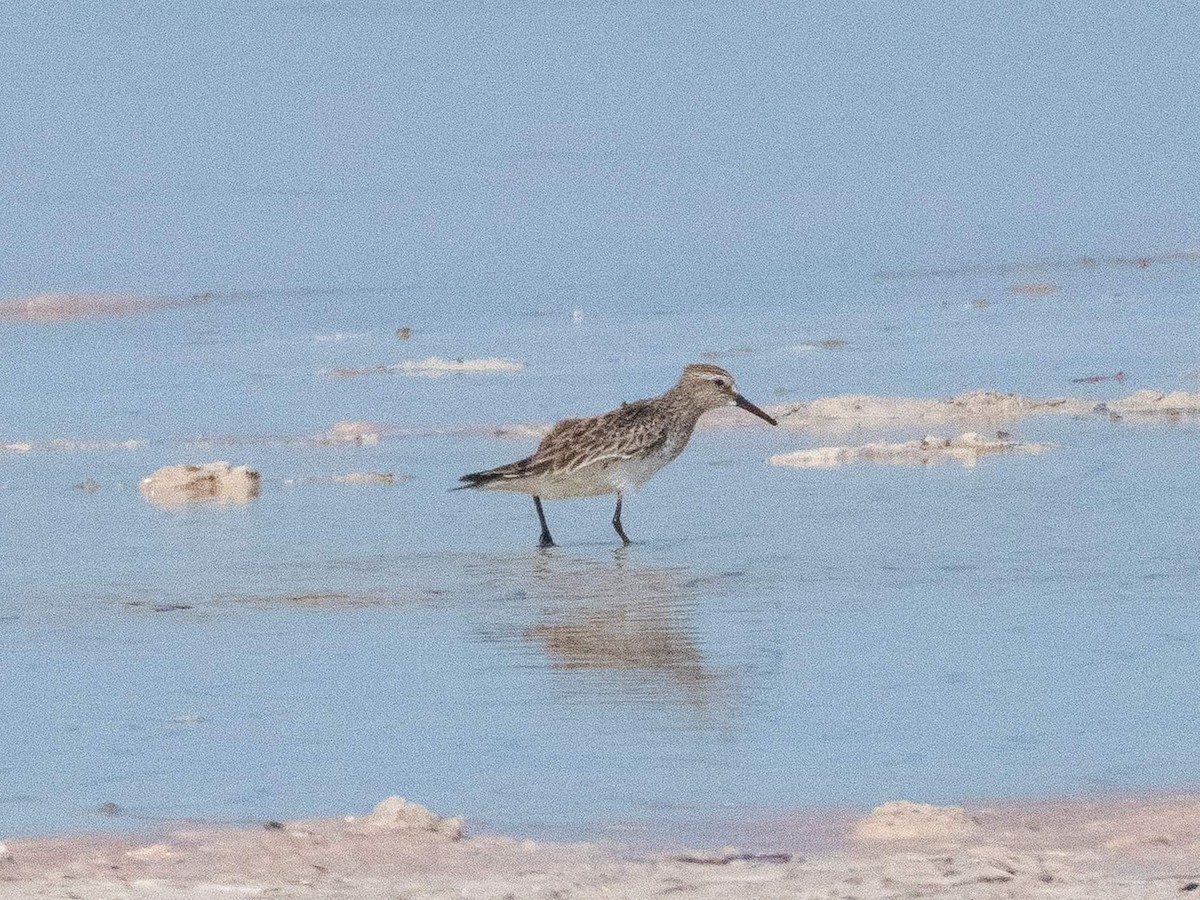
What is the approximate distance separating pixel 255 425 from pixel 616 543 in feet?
21.3

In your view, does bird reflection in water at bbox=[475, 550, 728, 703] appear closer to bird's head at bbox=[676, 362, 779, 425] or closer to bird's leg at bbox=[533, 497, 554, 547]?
bird's leg at bbox=[533, 497, 554, 547]

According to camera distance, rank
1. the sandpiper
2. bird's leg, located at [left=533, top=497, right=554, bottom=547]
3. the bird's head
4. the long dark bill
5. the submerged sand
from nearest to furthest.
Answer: bird's leg, located at [left=533, top=497, right=554, bottom=547], the sandpiper, the bird's head, the long dark bill, the submerged sand

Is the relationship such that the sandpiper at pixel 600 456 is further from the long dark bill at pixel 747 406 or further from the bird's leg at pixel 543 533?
the long dark bill at pixel 747 406

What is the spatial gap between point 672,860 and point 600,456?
7524mm

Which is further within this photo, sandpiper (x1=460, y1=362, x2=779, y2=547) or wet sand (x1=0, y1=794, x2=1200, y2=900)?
sandpiper (x1=460, y1=362, x2=779, y2=547)

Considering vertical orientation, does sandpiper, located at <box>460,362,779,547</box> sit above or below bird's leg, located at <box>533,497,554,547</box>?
above

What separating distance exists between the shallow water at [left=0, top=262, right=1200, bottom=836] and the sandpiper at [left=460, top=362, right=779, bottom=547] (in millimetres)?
246

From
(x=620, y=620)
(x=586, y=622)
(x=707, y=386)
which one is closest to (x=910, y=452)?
(x=707, y=386)

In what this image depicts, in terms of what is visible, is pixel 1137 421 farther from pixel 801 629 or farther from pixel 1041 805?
pixel 1041 805

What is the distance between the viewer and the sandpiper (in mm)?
14141

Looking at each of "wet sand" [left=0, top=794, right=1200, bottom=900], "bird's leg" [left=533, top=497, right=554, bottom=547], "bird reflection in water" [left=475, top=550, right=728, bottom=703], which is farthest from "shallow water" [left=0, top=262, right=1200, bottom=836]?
"wet sand" [left=0, top=794, right=1200, bottom=900]

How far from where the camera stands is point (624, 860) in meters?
6.86

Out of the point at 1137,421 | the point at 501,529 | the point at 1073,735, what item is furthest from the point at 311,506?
the point at 1073,735

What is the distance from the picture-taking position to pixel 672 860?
6840 mm
